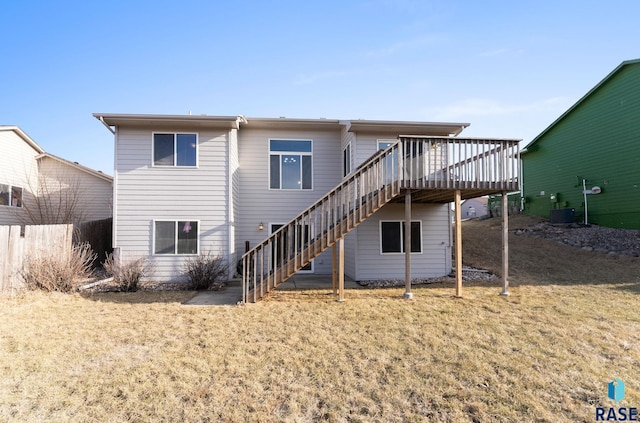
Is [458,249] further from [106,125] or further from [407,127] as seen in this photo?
[106,125]

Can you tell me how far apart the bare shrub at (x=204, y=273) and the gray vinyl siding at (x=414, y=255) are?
13.9 ft

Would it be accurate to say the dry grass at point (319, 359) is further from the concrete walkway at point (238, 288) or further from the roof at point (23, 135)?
the roof at point (23, 135)

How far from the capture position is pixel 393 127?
10.0 meters

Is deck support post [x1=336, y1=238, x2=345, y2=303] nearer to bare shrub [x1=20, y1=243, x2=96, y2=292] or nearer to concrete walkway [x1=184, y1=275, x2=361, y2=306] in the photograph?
concrete walkway [x1=184, y1=275, x2=361, y2=306]

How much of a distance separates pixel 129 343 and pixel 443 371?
181 inches

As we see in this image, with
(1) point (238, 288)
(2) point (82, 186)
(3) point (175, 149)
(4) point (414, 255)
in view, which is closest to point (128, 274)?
(1) point (238, 288)

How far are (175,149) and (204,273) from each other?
4.04m

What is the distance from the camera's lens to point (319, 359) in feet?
14.4

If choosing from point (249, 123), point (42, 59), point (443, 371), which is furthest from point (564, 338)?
point (42, 59)

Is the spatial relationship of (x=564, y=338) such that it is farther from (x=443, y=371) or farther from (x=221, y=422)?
(x=221, y=422)

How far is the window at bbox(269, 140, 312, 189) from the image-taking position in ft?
37.5

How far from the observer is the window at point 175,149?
1001cm

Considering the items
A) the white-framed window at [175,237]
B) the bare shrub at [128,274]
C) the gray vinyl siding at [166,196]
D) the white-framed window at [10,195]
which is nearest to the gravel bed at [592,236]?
the gray vinyl siding at [166,196]

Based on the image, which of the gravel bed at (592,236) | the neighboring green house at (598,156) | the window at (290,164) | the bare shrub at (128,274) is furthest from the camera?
the neighboring green house at (598,156)
